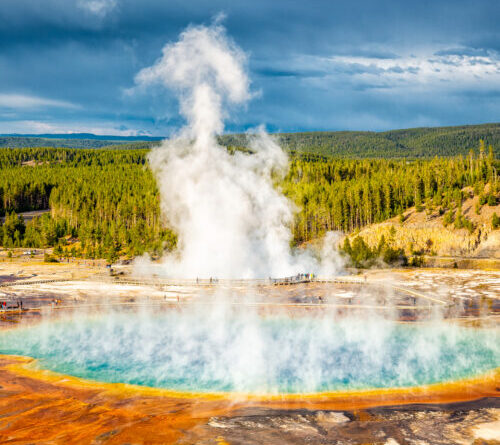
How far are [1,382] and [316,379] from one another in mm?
16338

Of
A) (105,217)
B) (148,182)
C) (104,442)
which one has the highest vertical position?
(148,182)

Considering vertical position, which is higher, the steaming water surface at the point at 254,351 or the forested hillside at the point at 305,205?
the forested hillside at the point at 305,205

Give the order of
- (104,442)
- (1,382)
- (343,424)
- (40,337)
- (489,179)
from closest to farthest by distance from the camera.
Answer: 1. (104,442)
2. (343,424)
3. (1,382)
4. (40,337)
5. (489,179)

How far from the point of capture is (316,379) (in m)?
24.8

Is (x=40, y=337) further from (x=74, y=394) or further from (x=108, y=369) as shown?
(x=74, y=394)

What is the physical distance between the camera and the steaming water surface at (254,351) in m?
25.1

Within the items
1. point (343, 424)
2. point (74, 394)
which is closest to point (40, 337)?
point (74, 394)

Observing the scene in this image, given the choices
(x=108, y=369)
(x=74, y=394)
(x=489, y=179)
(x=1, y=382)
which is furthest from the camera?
(x=489, y=179)

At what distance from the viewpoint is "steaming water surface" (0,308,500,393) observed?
987 inches

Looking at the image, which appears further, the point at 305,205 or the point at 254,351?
the point at 305,205

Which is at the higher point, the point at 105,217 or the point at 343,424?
the point at 105,217

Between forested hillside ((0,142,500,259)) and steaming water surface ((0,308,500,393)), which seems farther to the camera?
forested hillside ((0,142,500,259))

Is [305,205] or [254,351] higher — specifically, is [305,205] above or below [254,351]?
above

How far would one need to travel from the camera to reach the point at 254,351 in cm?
2972
